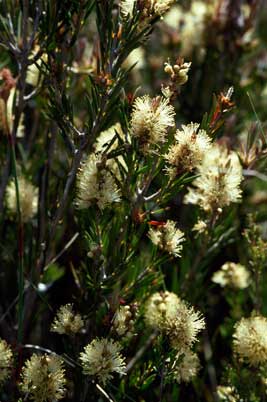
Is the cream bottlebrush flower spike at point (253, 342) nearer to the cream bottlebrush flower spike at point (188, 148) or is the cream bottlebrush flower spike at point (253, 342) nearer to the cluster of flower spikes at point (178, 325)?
the cluster of flower spikes at point (178, 325)

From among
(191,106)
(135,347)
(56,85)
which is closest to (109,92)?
(56,85)

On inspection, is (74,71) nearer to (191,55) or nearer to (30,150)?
(30,150)

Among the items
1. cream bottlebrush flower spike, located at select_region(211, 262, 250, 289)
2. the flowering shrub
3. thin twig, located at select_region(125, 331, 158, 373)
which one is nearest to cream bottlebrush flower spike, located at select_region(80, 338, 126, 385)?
the flowering shrub

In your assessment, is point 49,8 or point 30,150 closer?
point 49,8

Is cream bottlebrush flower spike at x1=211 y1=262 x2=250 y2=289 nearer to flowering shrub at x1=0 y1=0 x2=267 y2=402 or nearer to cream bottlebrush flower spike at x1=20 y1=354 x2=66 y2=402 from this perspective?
flowering shrub at x1=0 y1=0 x2=267 y2=402

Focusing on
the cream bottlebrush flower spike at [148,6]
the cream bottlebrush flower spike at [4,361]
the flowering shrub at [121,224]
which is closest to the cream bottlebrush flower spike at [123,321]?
the flowering shrub at [121,224]
